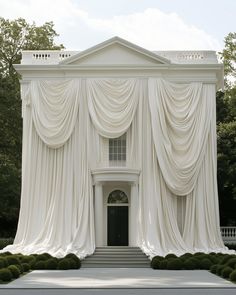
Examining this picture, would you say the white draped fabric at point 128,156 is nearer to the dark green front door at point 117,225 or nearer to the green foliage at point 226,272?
the dark green front door at point 117,225

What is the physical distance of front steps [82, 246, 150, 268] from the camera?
3216cm

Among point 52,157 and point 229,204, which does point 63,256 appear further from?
point 229,204

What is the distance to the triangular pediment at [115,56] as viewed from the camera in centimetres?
3675

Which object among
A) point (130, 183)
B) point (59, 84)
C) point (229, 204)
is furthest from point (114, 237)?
point (229, 204)

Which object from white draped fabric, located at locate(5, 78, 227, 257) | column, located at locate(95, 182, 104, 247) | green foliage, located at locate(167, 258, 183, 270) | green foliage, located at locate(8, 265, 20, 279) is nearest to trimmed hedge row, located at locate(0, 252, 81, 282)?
green foliage, located at locate(8, 265, 20, 279)

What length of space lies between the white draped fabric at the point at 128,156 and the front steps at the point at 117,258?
0.94 metres

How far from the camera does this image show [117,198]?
37.2 meters

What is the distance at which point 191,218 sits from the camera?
35406 mm

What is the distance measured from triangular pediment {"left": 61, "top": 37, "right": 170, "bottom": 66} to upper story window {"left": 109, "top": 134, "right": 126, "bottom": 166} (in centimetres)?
428

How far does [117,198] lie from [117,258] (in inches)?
204

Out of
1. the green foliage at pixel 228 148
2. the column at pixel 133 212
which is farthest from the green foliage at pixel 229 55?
the column at pixel 133 212

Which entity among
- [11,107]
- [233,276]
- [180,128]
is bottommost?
[233,276]

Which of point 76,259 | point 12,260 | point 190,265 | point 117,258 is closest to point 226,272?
point 190,265

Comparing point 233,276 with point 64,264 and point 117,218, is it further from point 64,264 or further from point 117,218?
point 117,218
